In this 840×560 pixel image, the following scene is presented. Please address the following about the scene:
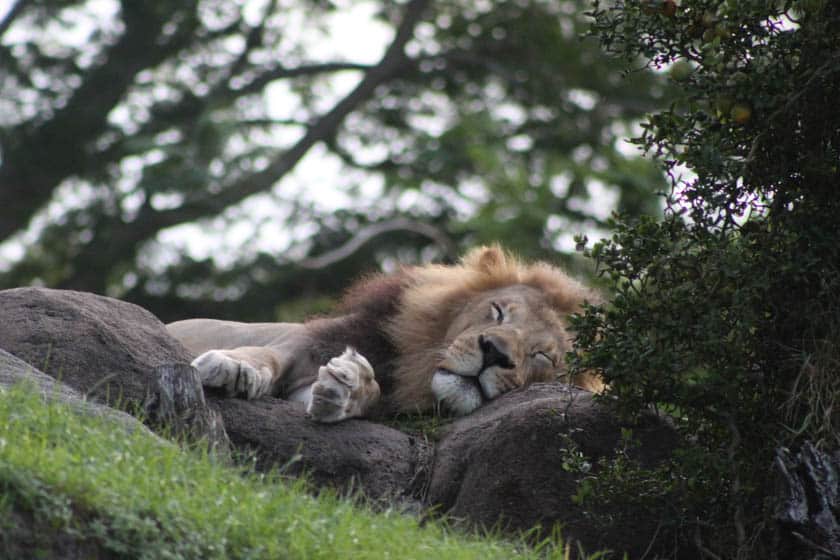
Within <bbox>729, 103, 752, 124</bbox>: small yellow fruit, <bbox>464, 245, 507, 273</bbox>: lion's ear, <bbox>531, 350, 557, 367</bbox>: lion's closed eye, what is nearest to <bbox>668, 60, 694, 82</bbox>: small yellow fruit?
<bbox>729, 103, 752, 124</bbox>: small yellow fruit

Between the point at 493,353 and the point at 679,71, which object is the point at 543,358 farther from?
the point at 679,71

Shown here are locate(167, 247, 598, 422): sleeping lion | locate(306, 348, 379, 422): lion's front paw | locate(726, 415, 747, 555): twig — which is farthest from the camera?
locate(167, 247, 598, 422): sleeping lion

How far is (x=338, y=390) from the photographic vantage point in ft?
16.5

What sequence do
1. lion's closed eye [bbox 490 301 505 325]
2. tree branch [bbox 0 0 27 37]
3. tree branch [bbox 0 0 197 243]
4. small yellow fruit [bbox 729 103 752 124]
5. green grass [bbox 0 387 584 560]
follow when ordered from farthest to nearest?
tree branch [bbox 0 0 27 37], tree branch [bbox 0 0 197 243], lion's closed eye [bbox 490 301 505 325], small yellow fruit [bbox 729 103 752 124], green grass [bbox 0 387 584 560]

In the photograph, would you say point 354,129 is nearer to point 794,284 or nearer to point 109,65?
point 109,65

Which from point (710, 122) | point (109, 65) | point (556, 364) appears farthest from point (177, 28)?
point (710, 122)

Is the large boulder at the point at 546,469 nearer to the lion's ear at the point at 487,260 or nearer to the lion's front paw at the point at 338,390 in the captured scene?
the lion's front paw at the point at 338,390

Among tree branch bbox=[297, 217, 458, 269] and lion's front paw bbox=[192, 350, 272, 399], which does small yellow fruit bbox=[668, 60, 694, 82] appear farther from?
tree branch bbox=[297, 217, 458, 269]

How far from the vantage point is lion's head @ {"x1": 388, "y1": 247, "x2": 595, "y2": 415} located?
5363mm

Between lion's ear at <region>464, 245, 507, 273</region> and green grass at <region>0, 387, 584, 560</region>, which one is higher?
lion's ear at <region>464, 245, 507, 273</region>

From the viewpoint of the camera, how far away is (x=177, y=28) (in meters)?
15.2

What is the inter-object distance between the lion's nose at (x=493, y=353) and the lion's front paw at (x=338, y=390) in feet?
1.57

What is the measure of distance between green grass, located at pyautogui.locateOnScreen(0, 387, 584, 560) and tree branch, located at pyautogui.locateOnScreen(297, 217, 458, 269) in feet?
32.4

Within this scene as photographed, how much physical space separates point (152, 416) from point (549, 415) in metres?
1.32
